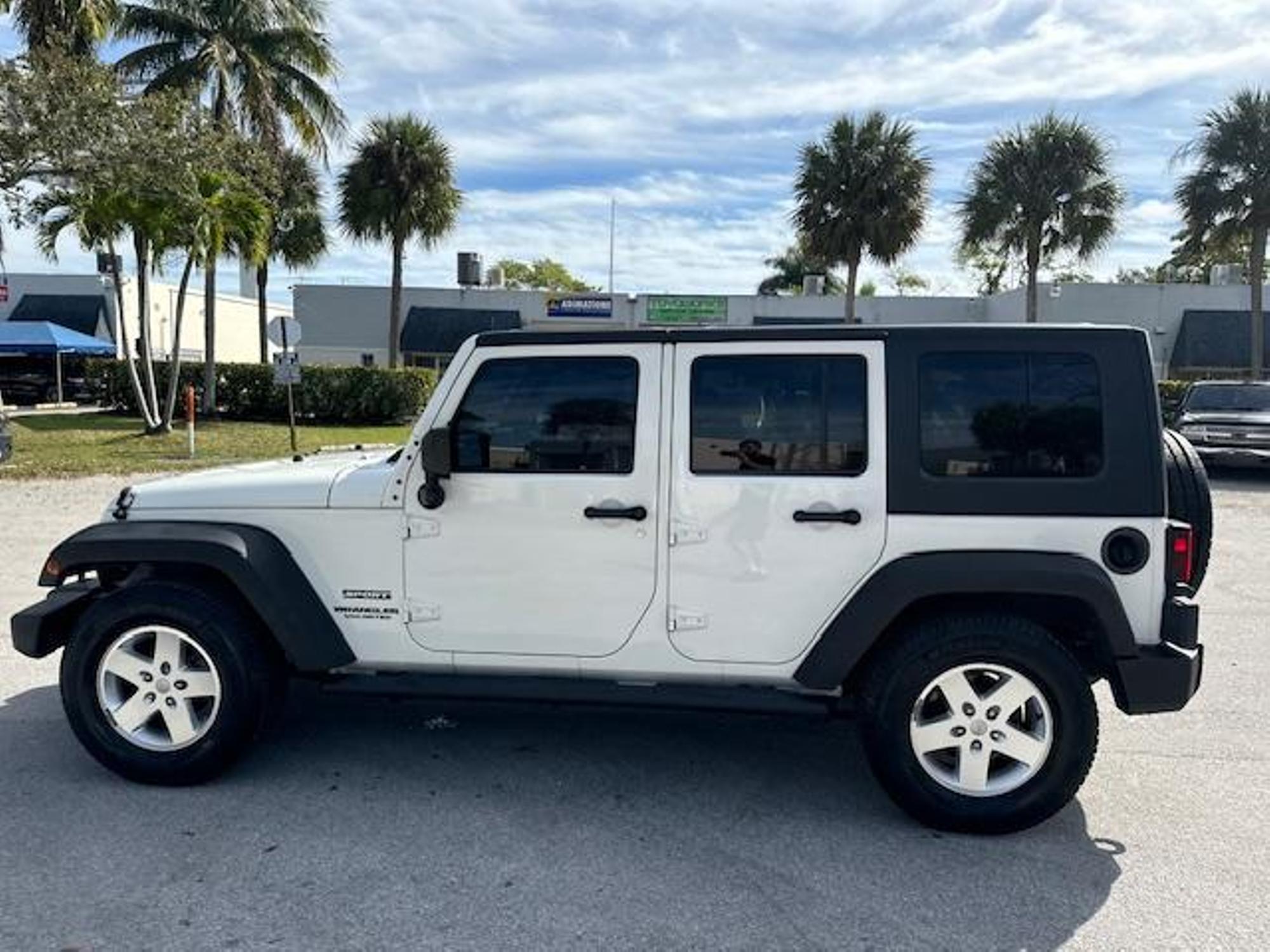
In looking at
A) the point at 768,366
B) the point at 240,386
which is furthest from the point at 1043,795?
the point at 240,386

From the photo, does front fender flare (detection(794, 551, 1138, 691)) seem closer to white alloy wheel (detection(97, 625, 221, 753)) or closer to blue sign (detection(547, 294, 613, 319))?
white alloy wheel (detection(97, 625, 221, 753))

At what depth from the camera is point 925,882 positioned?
320cm

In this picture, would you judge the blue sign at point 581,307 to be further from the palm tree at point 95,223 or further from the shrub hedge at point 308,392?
the palm tree at point 95,223

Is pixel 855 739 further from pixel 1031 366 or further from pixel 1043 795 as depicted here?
pixel 1031 366

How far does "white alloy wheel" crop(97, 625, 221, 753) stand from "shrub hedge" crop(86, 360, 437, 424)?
2172 cm

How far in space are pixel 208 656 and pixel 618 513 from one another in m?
1.71

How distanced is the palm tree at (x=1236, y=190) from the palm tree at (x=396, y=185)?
20.3m

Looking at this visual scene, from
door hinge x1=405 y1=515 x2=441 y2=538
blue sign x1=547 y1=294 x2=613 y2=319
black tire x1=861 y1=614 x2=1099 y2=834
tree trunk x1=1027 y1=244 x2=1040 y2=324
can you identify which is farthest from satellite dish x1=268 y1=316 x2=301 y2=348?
tree trunk x1=1027 y1=244 x2=1040 y2=324

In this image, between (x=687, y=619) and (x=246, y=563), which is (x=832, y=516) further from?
(x=246, y=563)

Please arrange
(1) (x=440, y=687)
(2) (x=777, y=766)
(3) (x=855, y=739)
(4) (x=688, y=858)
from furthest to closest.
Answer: (3) (x=855, y=739) < (2) (x=777, y=766) < (1) (x=440, y=687) < (4) (x=688, y=858)

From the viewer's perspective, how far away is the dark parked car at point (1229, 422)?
50.1 ft

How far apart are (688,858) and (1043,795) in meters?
1.30

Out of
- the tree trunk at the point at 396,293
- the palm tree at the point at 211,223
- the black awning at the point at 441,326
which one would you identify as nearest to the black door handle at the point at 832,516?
the palm tree at the point at 211,223

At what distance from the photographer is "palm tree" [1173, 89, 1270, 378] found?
2381 cm
